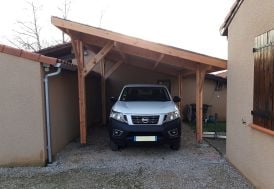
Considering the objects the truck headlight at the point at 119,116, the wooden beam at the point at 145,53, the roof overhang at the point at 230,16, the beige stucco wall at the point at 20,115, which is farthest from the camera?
the wooden beam at the point at 145,53

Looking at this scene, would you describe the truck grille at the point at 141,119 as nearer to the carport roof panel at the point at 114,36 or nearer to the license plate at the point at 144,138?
the license plate at the point at 144,138

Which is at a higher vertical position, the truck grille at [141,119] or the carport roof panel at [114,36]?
the carport roof panel at [114,36]

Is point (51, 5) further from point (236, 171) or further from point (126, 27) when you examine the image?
point (236, 171)

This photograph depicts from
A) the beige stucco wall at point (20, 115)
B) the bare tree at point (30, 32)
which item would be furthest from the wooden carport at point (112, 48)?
the bare tree at point (30, 32)

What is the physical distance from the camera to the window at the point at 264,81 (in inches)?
188

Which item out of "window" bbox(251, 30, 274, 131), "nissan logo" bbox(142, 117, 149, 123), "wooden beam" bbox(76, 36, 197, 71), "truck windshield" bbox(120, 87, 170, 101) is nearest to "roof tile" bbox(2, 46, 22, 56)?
"wooden beam" bbox(76, 36, 197, 71)

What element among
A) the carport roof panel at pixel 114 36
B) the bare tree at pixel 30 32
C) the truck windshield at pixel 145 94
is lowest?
the truck windshield at pixel 145 94

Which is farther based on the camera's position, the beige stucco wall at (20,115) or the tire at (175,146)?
the tire at (175,146)

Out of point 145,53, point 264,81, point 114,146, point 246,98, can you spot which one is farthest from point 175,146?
point 264,81

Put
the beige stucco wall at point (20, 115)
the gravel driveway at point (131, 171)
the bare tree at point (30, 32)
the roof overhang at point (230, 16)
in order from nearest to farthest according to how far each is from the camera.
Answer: the gravel driveway at point (131, 171) → the roof overhang at point (230, 16) → the beige stucco wall at point (20, 115) → the bare tree at point (30, 32)

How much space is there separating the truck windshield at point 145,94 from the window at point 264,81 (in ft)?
13.3

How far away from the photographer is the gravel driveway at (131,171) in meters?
5.92

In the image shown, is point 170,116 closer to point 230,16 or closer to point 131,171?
point 131,171

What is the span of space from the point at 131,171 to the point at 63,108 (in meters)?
3.04
